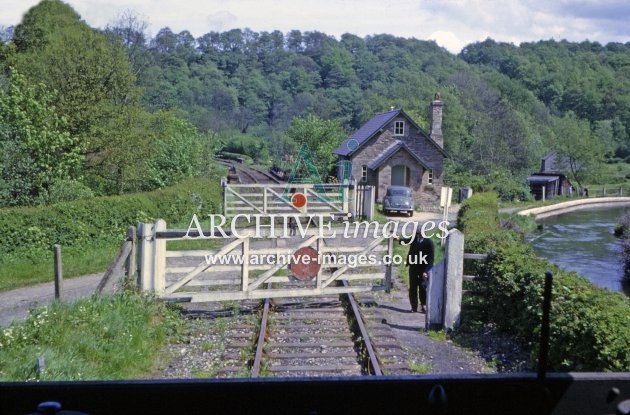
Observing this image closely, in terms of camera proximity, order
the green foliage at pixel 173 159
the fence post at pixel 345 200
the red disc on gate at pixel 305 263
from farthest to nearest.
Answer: the green foliage at pixel 173 159, the fence post at pixel 345 200, the red disc on gate at pixel 305 263

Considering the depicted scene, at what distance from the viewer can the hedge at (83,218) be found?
43.2ft

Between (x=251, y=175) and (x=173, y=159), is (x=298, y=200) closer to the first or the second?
(x=173, y=159)

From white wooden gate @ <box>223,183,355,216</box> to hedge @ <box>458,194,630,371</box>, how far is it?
35.1 feet

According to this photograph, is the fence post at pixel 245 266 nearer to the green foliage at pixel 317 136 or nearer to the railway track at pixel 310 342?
the railway track at pixel 310 342

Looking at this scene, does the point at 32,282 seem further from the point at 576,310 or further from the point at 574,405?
the point at 574,405

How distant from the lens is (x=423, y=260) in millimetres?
9648

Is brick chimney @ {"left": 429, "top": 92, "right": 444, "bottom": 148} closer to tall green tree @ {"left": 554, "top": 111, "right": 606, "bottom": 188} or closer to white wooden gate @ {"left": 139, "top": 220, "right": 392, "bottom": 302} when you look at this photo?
white wooden gate @ {"left": 139, "top": 220, "right": 392, "bottom": 302}

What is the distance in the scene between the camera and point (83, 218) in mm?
14609

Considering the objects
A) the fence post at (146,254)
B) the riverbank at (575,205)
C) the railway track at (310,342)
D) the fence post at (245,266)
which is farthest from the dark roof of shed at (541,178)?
the fence post at (146,254)

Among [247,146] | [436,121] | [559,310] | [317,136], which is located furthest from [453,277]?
[247,146]

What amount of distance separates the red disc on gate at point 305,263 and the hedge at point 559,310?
2.65 meters

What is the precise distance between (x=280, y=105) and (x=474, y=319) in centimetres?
2701

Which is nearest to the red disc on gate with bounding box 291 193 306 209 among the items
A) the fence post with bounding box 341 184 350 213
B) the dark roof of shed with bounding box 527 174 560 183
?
the fence post with bounding box 341 184 350 213

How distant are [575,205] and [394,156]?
18944mm
